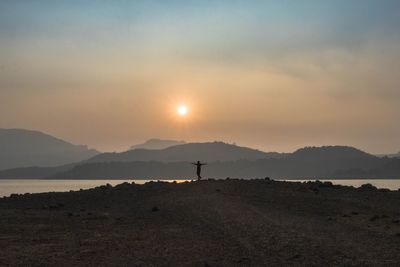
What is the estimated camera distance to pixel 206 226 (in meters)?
26.7

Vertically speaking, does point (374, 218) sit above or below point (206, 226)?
above

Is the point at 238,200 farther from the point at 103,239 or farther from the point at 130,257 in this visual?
→ the point at 130,257

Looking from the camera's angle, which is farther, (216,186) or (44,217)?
(216,186)

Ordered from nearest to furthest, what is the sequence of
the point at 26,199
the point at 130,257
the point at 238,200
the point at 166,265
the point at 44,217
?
the point at 166,265 < the point at 130,257 < the point at 44,217 < the point at 238,200 < the point at 26,199

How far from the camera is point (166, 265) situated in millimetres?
18234

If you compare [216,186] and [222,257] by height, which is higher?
[216,186]

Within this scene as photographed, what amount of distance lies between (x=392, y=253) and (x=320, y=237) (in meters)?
3.87

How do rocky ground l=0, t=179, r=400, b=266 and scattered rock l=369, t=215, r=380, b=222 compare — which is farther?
scattered rock l=369, t=215, r=380, b=222

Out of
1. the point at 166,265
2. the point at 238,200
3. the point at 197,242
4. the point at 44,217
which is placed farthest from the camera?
the point at 238,200

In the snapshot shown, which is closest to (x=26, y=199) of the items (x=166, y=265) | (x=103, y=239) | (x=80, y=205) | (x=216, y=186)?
(x=80, y=205)

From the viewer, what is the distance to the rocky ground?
63.1ft

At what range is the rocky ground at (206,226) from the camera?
19.2m

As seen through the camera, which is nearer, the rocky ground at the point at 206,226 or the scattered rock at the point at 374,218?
the rocky ground at the point at 206,226

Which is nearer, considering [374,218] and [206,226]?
[206,226]
